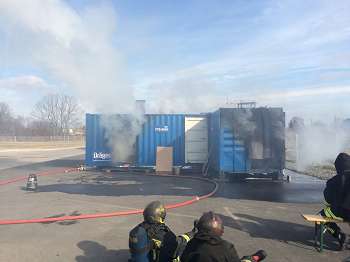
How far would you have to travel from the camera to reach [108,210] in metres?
10.5

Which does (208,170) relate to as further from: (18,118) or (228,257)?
(18,118)

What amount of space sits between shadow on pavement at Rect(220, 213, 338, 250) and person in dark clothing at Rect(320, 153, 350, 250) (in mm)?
321

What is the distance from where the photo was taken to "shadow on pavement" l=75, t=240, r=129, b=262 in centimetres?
658

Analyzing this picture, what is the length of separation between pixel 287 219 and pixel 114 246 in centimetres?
443

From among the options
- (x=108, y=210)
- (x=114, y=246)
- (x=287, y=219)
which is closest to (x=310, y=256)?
(x=287, y=219)

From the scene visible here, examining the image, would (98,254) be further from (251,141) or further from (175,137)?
(175,137)

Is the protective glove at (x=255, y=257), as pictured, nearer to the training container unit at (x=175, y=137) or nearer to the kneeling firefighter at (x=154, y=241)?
the kneeling firefighter at (x=154, y=241)

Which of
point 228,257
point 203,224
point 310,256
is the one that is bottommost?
point 310,256

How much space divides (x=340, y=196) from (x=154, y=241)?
3.83m

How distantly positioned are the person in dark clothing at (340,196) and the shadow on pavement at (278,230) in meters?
0.32

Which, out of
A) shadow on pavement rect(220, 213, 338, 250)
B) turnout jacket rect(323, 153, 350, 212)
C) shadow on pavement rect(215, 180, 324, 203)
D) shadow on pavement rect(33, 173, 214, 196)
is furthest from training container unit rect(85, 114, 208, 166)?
turnout jacket rect(323, 153, 350, 212)

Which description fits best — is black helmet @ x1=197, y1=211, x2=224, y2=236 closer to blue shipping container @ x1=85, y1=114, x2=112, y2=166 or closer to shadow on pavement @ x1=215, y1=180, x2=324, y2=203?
shadow on pavement @ x1=215, y1=180, x2=324, y2=203

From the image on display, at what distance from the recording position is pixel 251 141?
16.9m

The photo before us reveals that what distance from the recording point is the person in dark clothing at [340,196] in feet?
22.5
